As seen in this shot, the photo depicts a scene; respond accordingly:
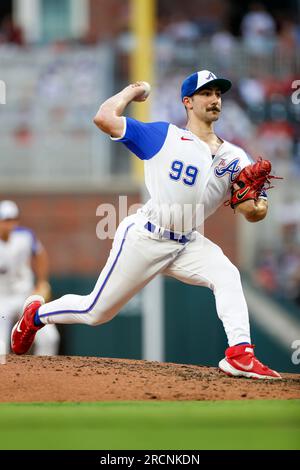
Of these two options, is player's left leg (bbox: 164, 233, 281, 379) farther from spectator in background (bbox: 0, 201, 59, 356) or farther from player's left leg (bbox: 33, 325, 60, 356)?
spectator in background (bbox: 0, 201, 59, 356)

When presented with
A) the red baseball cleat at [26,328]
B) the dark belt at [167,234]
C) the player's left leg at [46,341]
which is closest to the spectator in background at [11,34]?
the player's left leg at [46,341]

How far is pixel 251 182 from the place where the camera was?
516cm

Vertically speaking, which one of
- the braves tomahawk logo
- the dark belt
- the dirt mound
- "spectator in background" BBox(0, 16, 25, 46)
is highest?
"spectator in background" BBox(0, 16, 25, 46)

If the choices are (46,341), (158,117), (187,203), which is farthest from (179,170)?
(158,117)

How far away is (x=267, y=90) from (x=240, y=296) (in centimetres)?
692

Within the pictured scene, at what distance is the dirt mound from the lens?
491 centimetres

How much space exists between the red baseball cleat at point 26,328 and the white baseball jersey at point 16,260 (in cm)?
339

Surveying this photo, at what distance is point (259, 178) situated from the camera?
5.17 meters

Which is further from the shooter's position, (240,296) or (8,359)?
(8,359)

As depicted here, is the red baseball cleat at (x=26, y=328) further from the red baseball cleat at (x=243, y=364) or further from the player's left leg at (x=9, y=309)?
the player's left leg at (x=9, y=309)

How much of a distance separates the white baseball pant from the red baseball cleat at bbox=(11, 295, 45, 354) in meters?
0.36

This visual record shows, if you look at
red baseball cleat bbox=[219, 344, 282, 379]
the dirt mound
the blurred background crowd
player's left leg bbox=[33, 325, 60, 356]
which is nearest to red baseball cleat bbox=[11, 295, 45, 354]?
the dirt mound
